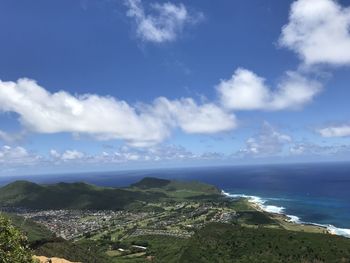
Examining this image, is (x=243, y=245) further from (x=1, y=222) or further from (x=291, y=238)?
(x=1, y=222)

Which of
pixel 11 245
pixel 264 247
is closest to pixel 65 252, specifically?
pixel 264 247

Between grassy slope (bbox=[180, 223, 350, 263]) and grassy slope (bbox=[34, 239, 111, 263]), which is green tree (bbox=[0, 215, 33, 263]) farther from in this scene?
grassy slope (bbox=[180, 223, 350, 263])

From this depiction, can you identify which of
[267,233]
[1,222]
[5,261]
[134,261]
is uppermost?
[1,222]

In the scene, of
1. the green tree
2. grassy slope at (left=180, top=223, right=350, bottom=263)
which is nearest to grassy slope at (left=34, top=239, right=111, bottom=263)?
grassy slope at (left=180, top=223, right=350, bottom=263)

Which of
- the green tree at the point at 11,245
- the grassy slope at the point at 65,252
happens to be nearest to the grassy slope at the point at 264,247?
the grassy slope at the point at 65,252

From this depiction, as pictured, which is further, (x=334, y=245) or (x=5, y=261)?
(x=334, y=245)

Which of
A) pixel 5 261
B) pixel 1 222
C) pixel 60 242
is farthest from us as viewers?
pixel 60 242

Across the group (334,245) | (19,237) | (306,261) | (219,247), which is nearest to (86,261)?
(219,247)

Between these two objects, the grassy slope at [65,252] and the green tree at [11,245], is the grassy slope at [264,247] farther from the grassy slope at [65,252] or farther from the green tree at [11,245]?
the green tree at [11,245]
